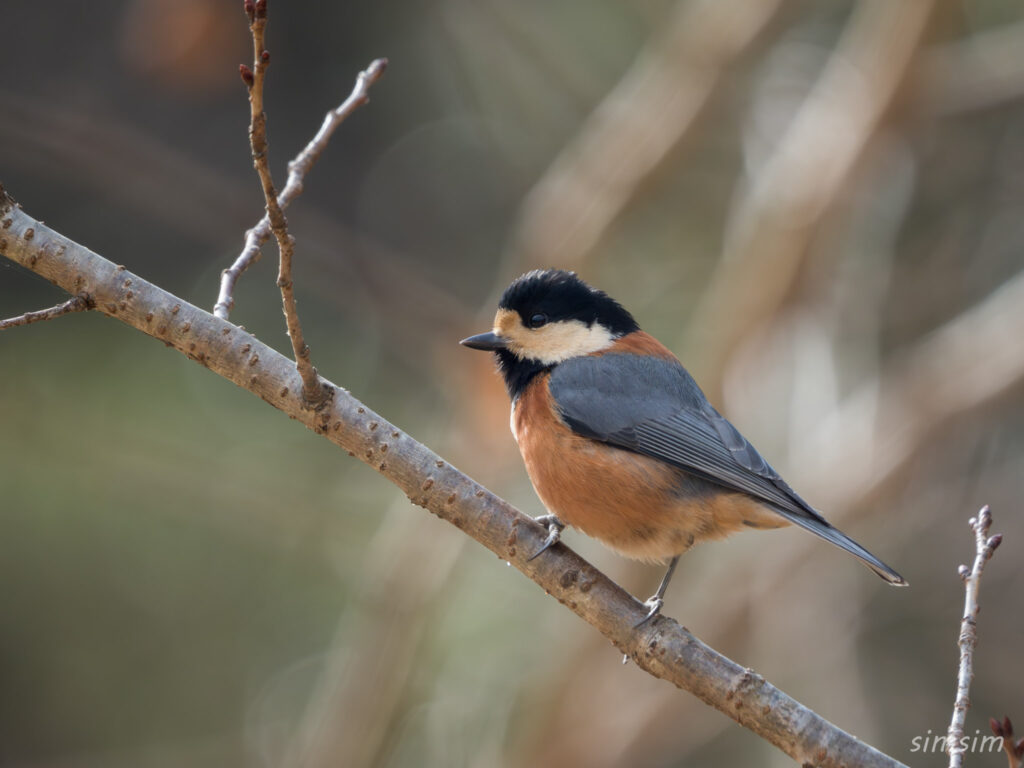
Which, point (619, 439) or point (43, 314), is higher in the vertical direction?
point (619, 439)

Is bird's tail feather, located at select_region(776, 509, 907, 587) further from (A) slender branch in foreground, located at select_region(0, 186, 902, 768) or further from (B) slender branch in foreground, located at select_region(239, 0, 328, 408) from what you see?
(B) slender branch in foreground, located at select_region(239, 0, 328, 408)

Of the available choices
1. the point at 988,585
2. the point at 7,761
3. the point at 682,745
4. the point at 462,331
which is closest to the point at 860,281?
the point at 988,585

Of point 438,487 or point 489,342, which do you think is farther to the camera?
point 489,342

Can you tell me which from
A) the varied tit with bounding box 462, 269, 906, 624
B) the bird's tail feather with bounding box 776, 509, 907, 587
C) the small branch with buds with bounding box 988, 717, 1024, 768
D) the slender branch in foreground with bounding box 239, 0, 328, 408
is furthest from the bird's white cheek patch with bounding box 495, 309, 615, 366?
the small branch with buds with bounding box 988, 717, 1024, 768

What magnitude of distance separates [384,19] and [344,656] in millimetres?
4902

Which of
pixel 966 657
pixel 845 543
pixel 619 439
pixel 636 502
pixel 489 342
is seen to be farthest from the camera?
pixel 489 342

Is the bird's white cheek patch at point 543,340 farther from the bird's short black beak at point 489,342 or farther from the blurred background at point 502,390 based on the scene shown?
the blurred background at point 502,390

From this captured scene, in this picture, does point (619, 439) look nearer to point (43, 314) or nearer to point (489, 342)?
point (489, 342)

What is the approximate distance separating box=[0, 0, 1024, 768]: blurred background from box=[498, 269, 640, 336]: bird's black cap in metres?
1.51

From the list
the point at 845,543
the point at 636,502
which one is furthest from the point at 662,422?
the point at 845,543

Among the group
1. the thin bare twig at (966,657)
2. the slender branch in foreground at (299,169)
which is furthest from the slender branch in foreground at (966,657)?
the slender branch in foreground at (299,169)

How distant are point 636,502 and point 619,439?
0.26 metres

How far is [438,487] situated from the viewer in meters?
2.80

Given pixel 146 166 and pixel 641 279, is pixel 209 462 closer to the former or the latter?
pixel 146 166
